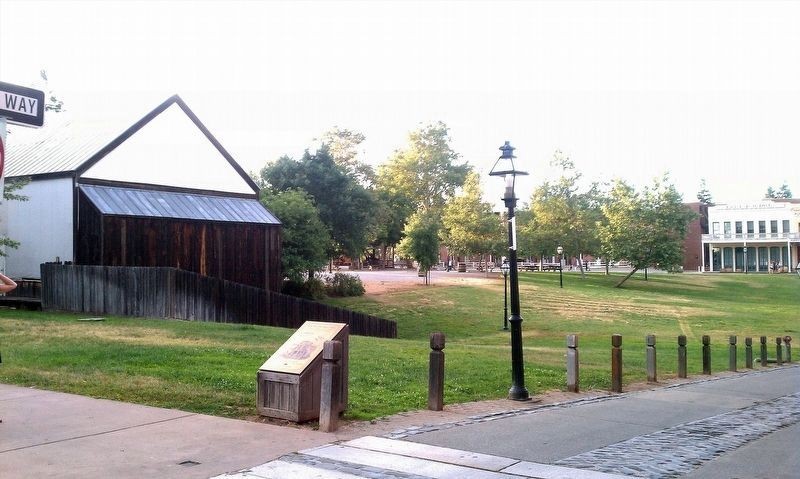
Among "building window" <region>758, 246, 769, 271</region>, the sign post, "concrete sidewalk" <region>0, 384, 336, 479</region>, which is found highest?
the sign post

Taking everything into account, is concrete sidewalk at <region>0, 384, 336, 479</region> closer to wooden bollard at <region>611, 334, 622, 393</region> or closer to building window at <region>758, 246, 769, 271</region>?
wooden bollard at <region>611, 334, 622, 393</region>

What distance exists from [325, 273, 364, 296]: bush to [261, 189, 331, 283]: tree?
399cm

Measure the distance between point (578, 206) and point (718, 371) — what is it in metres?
49.3

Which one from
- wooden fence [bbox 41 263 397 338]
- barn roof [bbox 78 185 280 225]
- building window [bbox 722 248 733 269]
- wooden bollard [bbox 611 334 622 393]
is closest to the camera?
wooden bollard [bbox 611 334 622 393]

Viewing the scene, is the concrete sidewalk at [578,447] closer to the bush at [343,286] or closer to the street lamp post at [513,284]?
the street lamp post at [513,284]

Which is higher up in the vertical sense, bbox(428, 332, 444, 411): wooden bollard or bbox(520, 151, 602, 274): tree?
bbox(520, 151, 602, 274): tree

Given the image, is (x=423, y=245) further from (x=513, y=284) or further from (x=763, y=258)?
(x=763, y=258)

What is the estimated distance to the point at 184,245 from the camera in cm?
3027

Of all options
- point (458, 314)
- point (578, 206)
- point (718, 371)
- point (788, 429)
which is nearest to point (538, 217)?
point (578, 206)

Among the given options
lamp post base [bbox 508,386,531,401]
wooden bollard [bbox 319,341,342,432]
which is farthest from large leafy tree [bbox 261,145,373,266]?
wooden bollard [bbox 319,341,342,432]

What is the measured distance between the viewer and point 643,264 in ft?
210

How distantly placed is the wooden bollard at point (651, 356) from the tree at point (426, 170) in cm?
7138

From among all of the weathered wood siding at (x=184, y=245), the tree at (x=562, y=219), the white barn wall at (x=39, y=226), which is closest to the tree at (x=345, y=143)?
the tree at (x=562, y=219)

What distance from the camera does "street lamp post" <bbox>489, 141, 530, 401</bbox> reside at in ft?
37.6
